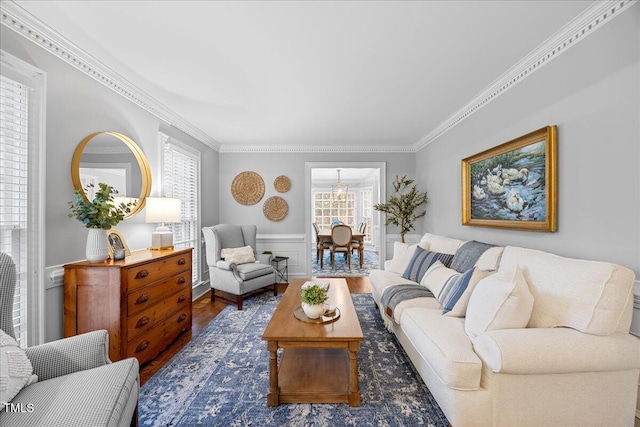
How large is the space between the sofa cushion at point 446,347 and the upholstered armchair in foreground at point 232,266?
7.53 feet

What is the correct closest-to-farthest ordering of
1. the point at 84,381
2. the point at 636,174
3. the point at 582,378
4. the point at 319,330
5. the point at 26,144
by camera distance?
the point at 84,381
the point at 582,378
the point at 636,174
the point at 26,144
the point at 319,330

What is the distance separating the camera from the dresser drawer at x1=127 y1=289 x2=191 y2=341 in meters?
2.07

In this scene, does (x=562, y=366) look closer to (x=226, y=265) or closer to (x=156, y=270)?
(x=156, y=270)

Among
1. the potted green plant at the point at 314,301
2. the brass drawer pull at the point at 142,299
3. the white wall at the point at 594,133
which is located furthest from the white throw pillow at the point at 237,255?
the white wall at the point at 594,133

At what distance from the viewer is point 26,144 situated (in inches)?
68.4

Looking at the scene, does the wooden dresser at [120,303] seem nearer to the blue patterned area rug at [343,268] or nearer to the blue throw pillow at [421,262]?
the blue throw pillow at [421,262]

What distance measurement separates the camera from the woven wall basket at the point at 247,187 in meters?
4.88

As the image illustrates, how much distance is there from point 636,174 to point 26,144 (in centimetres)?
385

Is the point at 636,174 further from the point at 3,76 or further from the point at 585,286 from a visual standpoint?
the point at 3,76

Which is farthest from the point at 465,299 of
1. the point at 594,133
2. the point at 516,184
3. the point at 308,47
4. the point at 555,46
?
the point at 308,47

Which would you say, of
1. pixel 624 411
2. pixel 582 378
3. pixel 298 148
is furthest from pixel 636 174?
pixel 298 148

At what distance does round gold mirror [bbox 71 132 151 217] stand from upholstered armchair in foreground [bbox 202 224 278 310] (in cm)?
116

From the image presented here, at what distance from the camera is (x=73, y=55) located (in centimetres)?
201

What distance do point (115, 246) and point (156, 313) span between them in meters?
0.69
